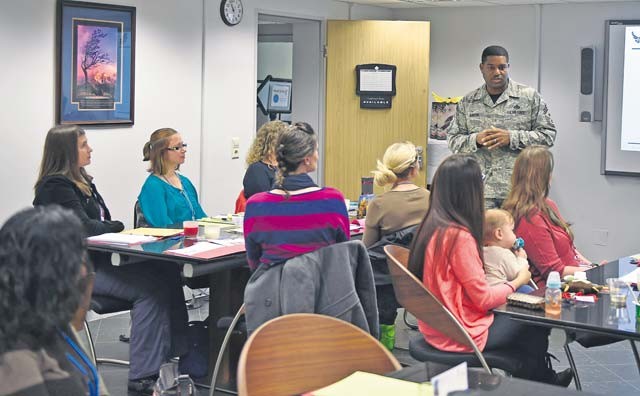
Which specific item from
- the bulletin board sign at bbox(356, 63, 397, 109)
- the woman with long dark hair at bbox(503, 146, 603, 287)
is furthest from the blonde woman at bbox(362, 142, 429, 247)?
the bulletin board sign at bbox(356, 63, 397, 109)

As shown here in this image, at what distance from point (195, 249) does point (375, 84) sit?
4.02 meters

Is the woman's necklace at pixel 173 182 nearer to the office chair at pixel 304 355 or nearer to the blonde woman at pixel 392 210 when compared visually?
the blonde woman at pixel 392 210

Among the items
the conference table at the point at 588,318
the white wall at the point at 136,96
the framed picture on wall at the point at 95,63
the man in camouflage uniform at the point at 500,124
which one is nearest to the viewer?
the conference table at the point at 588,318

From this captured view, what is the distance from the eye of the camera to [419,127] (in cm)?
810

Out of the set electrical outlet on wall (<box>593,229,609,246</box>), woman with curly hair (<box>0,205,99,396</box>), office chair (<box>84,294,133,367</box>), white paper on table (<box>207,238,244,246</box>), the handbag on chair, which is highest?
woman with curly hair (<box>0,205,99,396</box>)

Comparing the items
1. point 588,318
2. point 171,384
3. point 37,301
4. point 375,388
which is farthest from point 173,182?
point 37,301

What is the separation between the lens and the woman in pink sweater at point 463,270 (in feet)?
11.3

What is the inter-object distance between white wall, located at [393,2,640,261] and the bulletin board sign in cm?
84

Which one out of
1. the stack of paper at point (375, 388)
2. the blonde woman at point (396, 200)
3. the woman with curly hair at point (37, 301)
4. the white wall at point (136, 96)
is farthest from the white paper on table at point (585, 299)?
the white wall at point (136, 96)

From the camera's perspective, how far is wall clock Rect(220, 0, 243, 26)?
22.5ft

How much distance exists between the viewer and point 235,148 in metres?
7.09

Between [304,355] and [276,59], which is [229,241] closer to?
[304,355]

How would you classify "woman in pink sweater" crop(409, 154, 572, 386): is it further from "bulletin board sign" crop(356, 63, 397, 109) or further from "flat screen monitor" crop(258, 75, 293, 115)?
"flat screen monitor" crop(258, 75, 293, 115)

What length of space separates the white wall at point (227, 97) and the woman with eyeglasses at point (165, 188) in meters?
1.50
